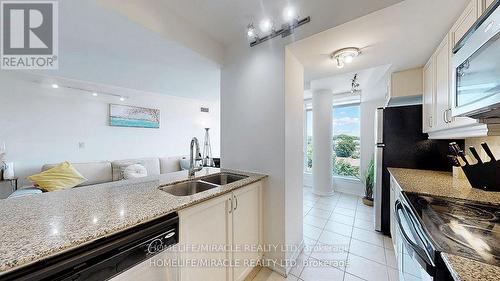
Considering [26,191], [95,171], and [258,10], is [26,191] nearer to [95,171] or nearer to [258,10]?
[95,171]

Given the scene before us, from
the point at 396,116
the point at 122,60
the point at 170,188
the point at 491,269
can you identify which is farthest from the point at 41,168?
the point at 396,116

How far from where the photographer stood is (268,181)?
1.88 meters

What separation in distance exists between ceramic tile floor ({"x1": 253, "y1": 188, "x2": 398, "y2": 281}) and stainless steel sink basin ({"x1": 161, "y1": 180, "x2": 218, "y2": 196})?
987 millimetres

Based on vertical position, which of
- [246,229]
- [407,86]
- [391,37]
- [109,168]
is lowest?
[246,229]

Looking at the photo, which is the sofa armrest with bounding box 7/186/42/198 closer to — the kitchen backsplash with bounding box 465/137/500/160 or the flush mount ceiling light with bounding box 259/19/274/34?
the flush mount ceiling light with bounding box 259/19/274/34

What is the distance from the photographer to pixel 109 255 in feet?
2.47

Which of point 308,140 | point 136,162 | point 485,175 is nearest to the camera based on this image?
point 485,175

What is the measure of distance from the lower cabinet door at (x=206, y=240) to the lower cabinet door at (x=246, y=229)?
9 centimetres

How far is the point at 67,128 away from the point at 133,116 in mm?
1103

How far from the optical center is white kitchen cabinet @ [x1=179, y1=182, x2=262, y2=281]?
113 cm

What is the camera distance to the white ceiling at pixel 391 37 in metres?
1.27

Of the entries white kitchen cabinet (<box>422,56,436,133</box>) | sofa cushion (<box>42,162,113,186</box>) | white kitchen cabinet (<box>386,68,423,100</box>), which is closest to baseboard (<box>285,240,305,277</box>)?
white kitchen cabinet (<box>422,56,436,133</box>)

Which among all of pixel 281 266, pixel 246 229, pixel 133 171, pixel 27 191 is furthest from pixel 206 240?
pixel 133 171

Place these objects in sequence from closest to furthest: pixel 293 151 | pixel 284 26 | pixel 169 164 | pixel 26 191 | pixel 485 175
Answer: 1. pixel 485 175
2. pixel 284 26
3. pixel 293 151
4. pixel 26 191
5. pixel 169 164
